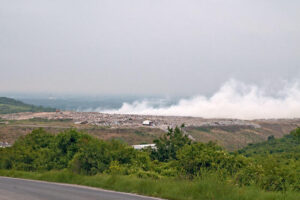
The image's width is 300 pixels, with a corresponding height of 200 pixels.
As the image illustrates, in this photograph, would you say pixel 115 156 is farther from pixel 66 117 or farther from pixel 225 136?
pixel 66 117

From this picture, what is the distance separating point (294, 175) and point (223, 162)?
3.89 m

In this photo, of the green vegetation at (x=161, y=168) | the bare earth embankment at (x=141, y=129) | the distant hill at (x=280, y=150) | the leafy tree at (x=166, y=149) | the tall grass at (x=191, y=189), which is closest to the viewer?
the tall grass at (x=191, y=189)

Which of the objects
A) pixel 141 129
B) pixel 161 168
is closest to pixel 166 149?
pixel 161 168

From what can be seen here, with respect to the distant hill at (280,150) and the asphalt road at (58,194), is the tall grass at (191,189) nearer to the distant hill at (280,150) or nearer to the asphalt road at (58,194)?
the asphalt road at (58,194)

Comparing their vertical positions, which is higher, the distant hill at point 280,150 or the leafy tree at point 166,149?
the leafy tree at point 166,149

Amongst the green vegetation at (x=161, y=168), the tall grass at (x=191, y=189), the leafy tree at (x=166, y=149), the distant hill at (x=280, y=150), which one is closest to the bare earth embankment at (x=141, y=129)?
the distant hill at (x=280, y=150)

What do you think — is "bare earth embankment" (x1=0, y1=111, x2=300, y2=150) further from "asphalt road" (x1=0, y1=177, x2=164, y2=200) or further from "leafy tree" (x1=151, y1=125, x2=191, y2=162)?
"asphalt road" (x1=0, y1=177, x2=164, y2=200)

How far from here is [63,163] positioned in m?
24.2

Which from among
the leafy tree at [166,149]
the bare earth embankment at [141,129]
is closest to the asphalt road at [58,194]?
the leafy tree at [166,149]

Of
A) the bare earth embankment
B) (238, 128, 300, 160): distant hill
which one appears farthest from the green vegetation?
the bare earth embankment

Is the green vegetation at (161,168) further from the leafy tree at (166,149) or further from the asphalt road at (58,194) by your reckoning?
the asphalt road at (58,194)

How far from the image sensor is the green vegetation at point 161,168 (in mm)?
13094

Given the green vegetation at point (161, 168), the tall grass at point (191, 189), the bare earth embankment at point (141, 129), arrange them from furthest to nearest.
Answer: the bare earth embankment at point (141, 129) < the green vegetation at point (161, 168) < the tall grass at point (191, 189)

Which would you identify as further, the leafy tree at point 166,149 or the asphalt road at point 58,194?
the leafy tree at point 166,149
